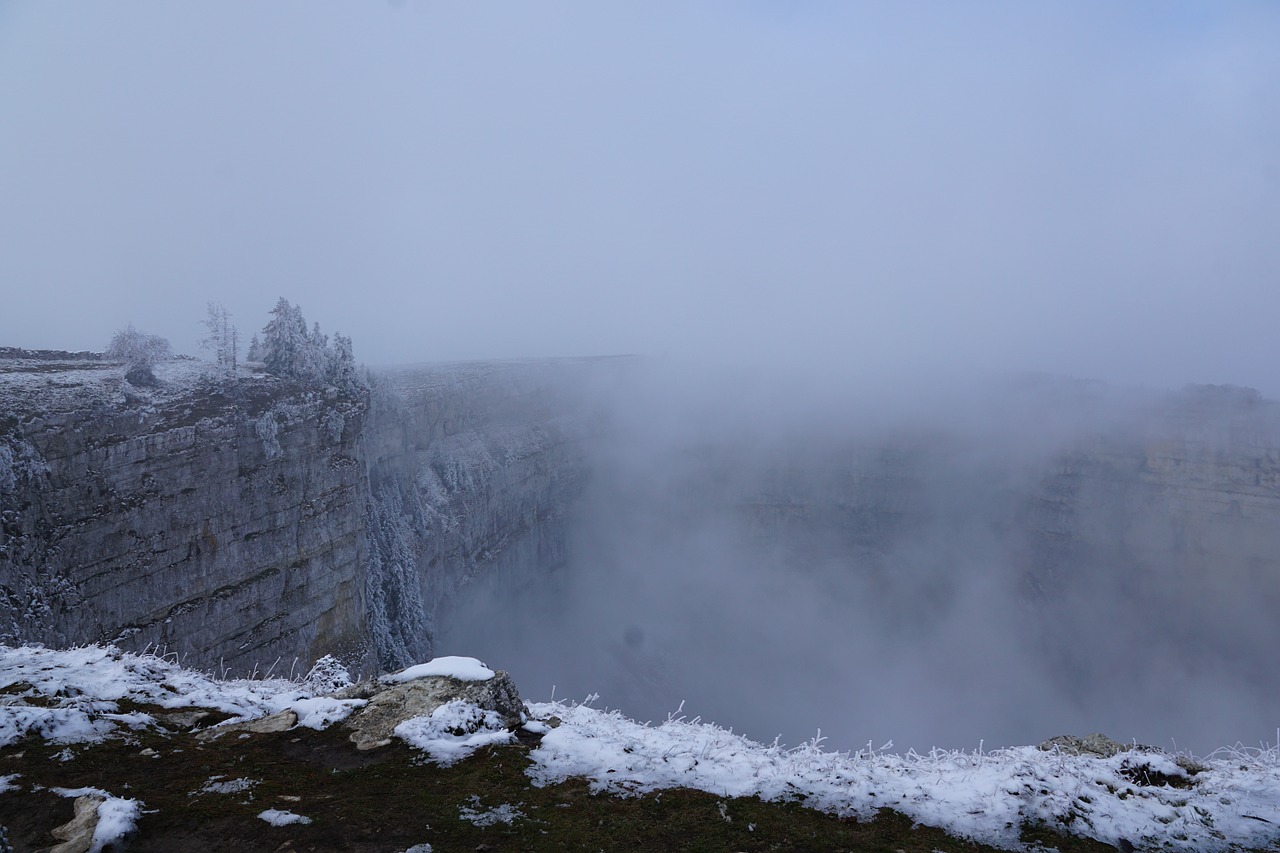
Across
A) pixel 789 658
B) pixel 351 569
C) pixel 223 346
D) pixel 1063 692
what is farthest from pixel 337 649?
pixel 1063 692

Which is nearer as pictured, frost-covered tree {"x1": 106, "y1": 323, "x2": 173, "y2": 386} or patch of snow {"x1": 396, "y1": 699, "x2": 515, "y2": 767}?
patch of snow {"x1": 396, "y1": 699, "x2": 515, "y2": 767}

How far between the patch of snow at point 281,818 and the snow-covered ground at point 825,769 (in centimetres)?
4

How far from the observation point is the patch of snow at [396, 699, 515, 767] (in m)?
6.77

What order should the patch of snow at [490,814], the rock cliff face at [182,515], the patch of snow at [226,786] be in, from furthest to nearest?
the rock cliff face at [182,515]
the patch of snow at [226,786]
the patch of snow at [490,814]

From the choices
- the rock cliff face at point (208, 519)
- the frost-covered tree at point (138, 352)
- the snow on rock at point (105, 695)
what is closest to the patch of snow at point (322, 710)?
the snow on rock at point (105, 695)

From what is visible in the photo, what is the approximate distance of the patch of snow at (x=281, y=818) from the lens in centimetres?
517

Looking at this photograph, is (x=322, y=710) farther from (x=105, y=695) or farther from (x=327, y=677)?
(x=327, y=677)

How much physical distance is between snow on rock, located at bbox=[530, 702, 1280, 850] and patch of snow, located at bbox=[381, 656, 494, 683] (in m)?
1.52

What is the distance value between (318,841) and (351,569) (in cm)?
2803

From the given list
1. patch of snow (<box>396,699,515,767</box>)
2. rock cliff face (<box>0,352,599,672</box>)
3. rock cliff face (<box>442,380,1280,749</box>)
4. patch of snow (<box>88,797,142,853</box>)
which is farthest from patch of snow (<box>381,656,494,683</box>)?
rock cliff face (<box>442,380,1280,749</box>)

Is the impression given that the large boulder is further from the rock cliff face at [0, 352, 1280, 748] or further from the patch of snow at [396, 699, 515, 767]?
the rock cliff face at [0, 352, 1280, 748]

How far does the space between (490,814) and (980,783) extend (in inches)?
187

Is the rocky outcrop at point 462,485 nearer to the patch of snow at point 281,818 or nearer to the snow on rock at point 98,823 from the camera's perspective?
the snow on rock at point 98,823

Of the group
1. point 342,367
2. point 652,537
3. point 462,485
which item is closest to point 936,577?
point 652,537
